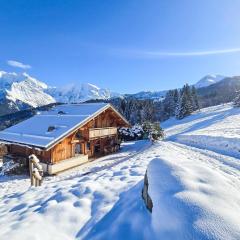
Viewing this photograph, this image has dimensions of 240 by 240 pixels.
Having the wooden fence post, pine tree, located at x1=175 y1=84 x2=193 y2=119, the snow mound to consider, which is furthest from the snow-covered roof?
pine tree, located at x1=175 y1=84 x2=193 y2=119

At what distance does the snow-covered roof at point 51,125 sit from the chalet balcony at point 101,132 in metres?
1.99

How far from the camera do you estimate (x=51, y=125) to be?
80.6 ft

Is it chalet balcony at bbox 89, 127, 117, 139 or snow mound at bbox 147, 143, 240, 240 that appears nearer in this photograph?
snow mound at bbox 147, 143, 240, 240

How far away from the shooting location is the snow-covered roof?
71.6ft

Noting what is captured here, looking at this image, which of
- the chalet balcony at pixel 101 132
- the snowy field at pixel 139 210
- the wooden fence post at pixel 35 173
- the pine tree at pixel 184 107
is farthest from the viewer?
the pine tree at pixel 184 107

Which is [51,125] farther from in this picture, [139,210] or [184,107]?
[184,107]

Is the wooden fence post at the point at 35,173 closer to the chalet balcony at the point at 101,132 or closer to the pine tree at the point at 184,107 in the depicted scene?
the chalet balcony at the point at 101,132

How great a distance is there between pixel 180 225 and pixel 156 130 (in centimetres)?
A: 3039

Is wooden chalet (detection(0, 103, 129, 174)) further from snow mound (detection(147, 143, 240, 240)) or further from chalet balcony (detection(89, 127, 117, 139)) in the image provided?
snow mound (detection(147, 143, 240, 240))

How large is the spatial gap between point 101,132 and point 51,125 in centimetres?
535

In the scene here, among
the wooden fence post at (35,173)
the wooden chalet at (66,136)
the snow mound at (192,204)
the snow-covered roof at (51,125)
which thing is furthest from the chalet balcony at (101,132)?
the snow mound at (192,204)

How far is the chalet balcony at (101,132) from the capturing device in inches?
1019

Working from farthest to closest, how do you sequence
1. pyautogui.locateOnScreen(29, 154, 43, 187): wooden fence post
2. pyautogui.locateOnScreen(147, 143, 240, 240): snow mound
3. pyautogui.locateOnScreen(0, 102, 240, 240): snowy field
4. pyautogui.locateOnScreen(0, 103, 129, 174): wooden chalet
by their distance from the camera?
pyautogui.locateOnScreen(0, 103, 129, 174): wooden chalet < pyautogui.locateOnScreen(29, 154, 43, 187): wooden fence post < pyautogui.locateOnScreen(0, 102, 240, 240): snowy field < pyautogui.locateOnScreen(147, 143, 240, 240): snow mound

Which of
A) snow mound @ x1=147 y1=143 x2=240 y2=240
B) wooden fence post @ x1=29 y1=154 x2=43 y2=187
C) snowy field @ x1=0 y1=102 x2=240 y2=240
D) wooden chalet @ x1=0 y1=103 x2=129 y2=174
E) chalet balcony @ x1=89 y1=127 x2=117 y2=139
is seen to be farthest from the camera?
chalet balcony @ x1=89 y1=127 x2=117 y2=139
